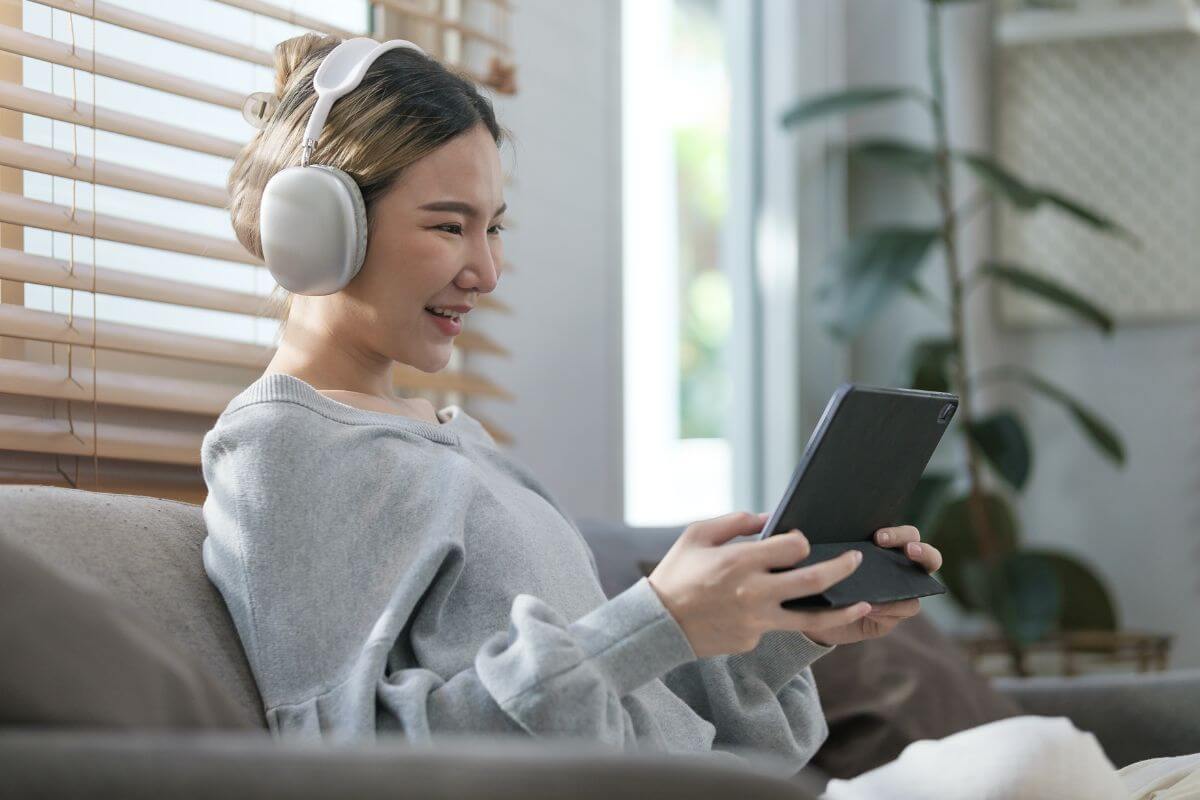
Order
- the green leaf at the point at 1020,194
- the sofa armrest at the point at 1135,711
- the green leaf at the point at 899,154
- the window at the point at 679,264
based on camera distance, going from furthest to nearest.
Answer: the green leaf at the point at 899,154
the green leaf at the point at 1020,194
the window at the point at 679,264
the sofa armrest at the point at 1135,711

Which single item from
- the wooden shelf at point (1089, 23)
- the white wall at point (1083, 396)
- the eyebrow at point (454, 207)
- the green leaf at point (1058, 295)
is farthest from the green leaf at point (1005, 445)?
the eyebrow at point (454, 207)

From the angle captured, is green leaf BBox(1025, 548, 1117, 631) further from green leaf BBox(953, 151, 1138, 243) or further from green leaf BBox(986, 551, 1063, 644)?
green leaf BBox(953, 151, 1138, 243)

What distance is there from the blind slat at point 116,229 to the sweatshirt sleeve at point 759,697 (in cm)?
57

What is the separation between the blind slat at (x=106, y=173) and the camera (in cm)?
112

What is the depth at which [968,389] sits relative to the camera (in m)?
3.08

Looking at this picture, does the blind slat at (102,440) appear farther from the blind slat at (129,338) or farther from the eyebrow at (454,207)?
the eyebrow at (454,207)

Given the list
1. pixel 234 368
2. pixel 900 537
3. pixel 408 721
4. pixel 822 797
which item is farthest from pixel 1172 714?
pixel 234 368

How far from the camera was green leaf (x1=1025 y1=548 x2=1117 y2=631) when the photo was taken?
308 cm

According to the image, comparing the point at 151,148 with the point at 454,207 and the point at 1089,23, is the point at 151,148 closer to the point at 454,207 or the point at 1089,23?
the point at 454,207

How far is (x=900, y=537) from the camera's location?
1024 millimetres

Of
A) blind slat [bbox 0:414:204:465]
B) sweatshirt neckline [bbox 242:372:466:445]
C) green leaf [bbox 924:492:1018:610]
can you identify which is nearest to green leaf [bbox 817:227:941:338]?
green leaf [bbox 924:492:1018:610]

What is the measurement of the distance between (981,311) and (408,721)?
2.79 meters

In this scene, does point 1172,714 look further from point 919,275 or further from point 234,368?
point 919,275

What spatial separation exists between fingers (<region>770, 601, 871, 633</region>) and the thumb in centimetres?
6
